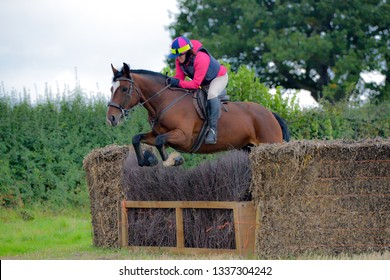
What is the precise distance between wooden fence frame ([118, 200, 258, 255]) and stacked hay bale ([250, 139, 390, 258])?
191mm

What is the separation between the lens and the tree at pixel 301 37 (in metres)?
25.2

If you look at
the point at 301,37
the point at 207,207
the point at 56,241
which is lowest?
the point at 56,241

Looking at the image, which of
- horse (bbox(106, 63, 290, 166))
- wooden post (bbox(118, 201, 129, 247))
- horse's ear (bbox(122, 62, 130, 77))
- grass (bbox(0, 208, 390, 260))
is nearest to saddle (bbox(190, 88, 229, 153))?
horse (bbox(106, 63, 290, 166))

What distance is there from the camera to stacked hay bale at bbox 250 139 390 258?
25.4ft

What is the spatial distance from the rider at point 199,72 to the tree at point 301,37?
16.3m

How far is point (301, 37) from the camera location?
2506cm

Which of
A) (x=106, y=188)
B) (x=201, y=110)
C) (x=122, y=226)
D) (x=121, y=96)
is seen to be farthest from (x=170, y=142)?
(x=122, y=226)

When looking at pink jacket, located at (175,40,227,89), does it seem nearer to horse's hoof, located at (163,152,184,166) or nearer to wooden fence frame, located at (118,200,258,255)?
horse's hoof, located at (163,152,184,166)

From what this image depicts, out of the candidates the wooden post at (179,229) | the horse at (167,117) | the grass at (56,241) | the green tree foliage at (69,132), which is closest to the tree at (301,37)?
the green tree foliage at (69,132)

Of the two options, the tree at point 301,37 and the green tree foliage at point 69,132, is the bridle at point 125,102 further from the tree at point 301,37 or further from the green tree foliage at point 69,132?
the tree at point 301,37

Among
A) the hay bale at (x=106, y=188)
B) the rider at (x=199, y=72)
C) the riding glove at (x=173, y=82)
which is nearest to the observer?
the rider at (x=199, y=72)

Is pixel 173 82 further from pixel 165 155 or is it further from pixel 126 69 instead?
pixel 165 155

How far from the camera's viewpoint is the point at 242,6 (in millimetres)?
26422

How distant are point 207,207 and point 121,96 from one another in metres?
1.77
